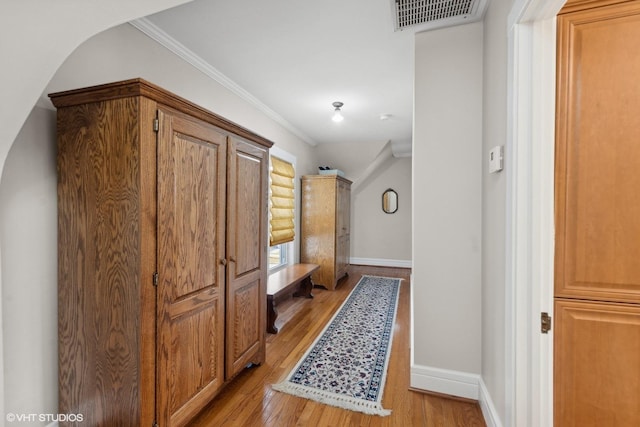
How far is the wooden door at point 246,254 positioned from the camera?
186cm

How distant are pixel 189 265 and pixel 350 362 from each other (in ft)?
→ 5.00

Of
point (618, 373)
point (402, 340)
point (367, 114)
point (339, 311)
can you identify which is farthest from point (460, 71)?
point (339, 311)

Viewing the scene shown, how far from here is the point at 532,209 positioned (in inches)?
45.2

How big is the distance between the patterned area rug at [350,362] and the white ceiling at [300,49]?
2.49m

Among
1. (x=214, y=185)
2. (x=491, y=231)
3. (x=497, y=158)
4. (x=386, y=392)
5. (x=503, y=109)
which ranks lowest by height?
(x=386, y=392)

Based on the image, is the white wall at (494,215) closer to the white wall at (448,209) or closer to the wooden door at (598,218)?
the white wall at (448,209)

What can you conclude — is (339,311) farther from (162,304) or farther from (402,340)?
(162,304)

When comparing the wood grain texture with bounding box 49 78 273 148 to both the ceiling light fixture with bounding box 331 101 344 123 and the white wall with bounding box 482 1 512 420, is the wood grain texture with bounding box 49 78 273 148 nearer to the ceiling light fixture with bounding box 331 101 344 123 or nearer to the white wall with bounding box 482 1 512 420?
the white wall with bounding box 482 1 512 420

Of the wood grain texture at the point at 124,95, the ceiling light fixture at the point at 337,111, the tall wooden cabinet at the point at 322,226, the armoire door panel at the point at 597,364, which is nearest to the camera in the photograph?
the armoire door panel at the point at 597,364

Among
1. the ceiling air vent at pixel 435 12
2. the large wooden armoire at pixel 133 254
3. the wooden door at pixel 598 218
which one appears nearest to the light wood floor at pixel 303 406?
the large wooden armoire at pixel 133 254

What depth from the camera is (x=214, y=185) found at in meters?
1.71

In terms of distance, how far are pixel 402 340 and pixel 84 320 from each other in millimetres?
2442

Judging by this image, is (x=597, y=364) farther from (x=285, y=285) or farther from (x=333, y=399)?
(x=285, y=285)

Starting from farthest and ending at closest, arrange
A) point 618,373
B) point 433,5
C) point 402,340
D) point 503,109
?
point 402,340 → point 433,5 → point 503,109 → point 618,373
